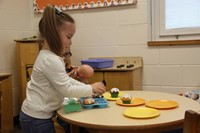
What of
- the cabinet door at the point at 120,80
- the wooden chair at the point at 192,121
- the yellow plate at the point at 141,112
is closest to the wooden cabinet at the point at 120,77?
the cabinet door at the point at 120,80

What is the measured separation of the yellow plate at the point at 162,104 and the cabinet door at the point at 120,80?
2.83ft

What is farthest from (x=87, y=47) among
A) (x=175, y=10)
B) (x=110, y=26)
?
(x=175, y=10)

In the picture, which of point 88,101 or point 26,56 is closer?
point 88,101

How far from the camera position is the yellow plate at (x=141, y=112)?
1.19m

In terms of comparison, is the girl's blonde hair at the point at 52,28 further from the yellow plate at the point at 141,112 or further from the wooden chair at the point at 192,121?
the wooden chair at the point at 192,121

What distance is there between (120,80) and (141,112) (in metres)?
1.09

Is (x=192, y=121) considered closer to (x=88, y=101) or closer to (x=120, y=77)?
(x=88, y=101)

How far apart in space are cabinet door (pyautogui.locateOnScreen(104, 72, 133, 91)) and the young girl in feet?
2.93

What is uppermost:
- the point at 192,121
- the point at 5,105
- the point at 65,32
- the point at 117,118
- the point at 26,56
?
the point at 65,32

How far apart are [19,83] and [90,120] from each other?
2003mm

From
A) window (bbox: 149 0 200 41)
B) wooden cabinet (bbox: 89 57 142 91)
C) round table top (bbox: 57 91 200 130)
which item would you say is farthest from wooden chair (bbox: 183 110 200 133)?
window (bbox: 149 0 200 41)

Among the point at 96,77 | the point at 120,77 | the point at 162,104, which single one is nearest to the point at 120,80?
the point at 120,77

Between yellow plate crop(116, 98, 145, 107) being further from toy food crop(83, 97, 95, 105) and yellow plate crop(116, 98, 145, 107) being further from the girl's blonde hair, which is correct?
the girl's blonde hair

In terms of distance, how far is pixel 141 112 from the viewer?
1.25 meters
